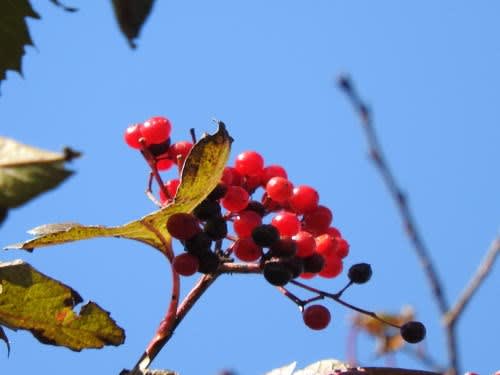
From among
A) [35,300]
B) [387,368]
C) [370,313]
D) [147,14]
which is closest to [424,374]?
[387,368]

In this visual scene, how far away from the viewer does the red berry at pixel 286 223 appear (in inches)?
→ 103

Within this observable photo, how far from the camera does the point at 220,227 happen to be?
8.07 ft

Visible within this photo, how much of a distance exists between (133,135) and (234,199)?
1.57ft

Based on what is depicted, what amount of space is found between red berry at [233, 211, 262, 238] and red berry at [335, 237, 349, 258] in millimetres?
325

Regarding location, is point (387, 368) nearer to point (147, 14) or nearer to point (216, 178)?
point (216, 178)

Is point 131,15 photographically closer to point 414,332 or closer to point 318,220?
point 318,220

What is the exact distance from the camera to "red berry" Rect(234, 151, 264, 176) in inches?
107

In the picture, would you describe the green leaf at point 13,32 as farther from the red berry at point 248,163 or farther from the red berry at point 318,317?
the red berry at point 318,317

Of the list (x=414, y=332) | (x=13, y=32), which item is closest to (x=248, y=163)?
(x=414, y=332)

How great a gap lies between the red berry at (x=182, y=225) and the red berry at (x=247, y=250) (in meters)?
0.15

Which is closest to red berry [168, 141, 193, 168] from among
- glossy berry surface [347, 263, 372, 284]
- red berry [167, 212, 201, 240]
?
red berry [167, 212, 201, 240]

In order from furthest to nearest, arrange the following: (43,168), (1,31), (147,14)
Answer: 1. (1,31)
2. (147,14)
3. (43,168)

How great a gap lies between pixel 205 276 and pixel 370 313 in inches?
20.5

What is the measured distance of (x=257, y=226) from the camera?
2475 millimetres
